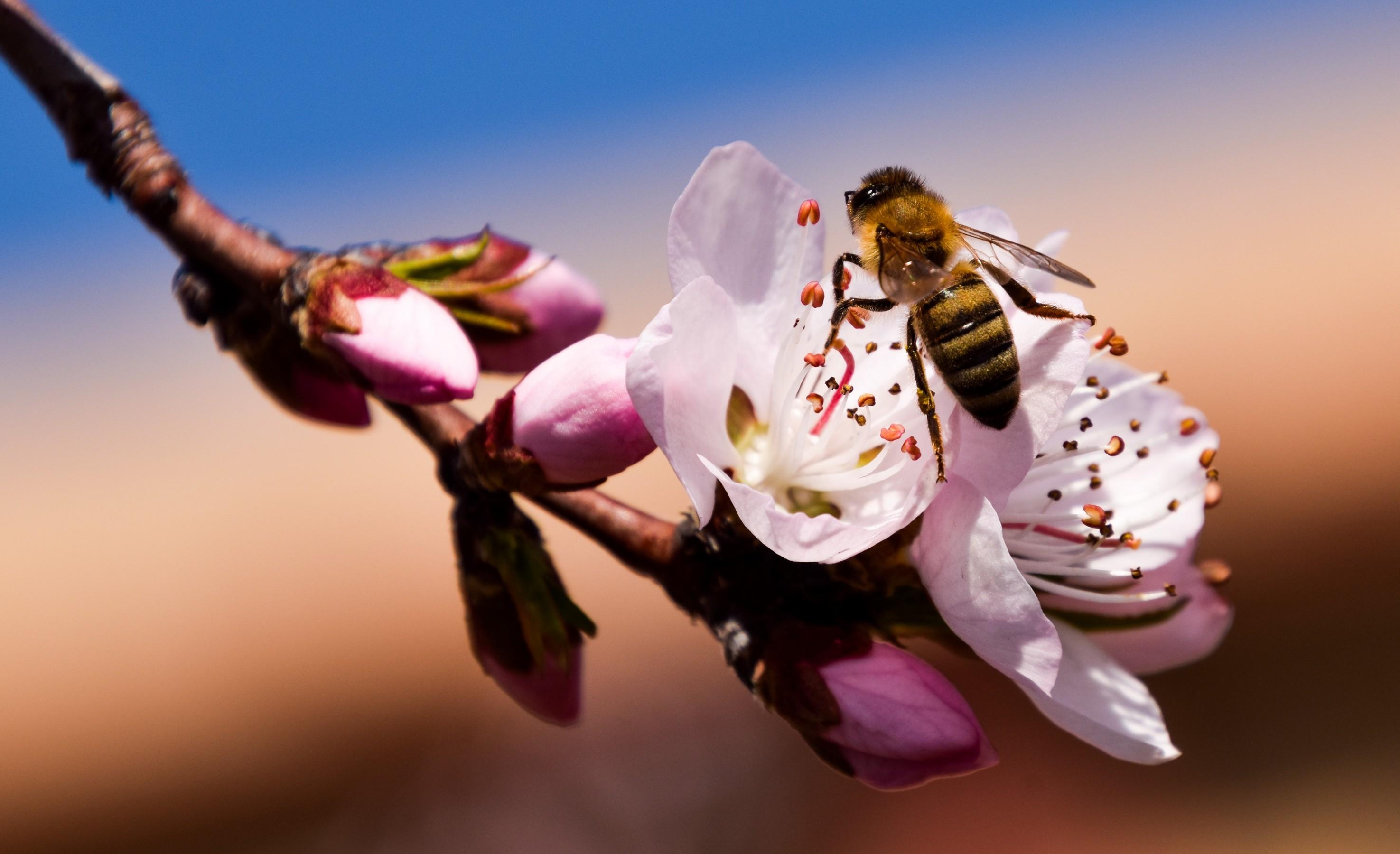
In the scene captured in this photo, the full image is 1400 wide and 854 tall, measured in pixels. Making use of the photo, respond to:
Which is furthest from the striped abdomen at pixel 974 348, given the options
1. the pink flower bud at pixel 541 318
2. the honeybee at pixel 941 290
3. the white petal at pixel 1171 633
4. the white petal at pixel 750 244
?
the pink flower bud at pixel 541 318

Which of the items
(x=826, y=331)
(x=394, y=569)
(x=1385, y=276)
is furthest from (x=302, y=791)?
(x=1385, y=276)

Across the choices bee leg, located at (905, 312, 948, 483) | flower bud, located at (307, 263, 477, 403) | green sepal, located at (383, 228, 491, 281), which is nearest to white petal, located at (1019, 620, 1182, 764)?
bee leg, located at (905, 312, 948, 483)

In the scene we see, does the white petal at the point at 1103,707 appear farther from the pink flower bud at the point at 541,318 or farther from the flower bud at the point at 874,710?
the pink flower bud at the point at 541,318

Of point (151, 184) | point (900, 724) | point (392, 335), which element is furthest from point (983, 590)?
point (151, 184)

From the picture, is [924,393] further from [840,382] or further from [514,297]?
[514,297]

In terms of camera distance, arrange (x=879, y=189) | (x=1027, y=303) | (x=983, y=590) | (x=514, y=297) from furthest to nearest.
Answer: (x=514, y=297), (x=879, y=189), (x=1027, y=303), (x=983, y=590)
